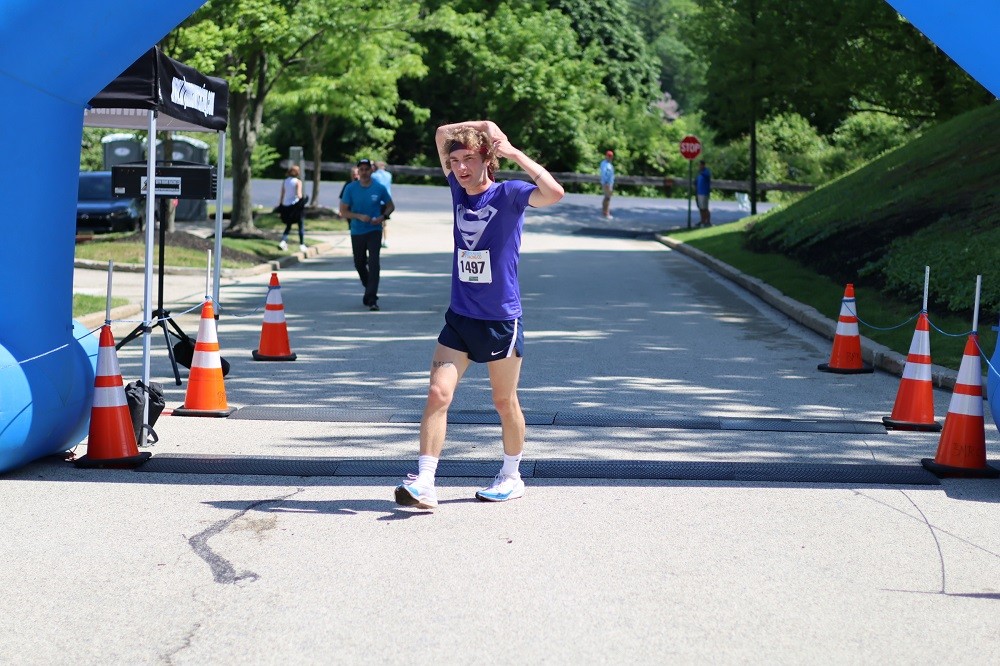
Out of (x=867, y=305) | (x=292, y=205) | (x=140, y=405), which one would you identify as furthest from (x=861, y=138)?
(x=140, y=405)

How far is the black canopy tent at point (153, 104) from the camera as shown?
9.60 m

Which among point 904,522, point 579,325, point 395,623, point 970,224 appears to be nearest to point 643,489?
point 904,522

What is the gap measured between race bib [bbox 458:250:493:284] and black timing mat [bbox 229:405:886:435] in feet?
8.87

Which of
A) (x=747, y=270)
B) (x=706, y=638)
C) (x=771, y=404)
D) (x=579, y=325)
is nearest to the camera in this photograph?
(x=706, y=638)

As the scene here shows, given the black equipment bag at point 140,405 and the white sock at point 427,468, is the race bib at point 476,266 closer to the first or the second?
the white sock at point 427,468

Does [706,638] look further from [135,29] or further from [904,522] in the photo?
[135,29]

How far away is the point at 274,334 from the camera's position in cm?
1279

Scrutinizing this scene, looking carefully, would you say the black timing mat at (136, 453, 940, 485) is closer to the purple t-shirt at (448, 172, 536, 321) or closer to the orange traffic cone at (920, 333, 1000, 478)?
the orange traffic cone at (920, 333, 1000, 478)

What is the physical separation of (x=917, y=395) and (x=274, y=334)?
5.87 metres

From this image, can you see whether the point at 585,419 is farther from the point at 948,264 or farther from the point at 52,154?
the point at 948,264

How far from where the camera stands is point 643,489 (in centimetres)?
747

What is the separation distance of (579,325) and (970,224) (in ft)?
20.4

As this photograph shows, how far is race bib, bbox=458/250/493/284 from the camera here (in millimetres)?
6973

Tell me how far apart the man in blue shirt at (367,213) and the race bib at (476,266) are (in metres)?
10.1
